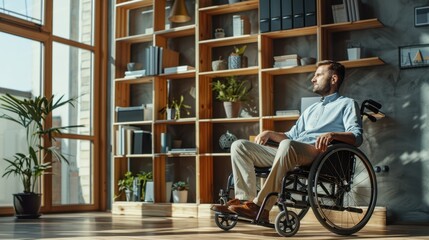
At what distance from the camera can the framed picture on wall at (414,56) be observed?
15.0ft

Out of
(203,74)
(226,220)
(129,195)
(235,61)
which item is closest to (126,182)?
(129,195)

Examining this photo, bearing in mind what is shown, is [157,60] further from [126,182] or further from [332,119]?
[332,119]

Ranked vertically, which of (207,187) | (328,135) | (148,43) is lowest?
(207,187)

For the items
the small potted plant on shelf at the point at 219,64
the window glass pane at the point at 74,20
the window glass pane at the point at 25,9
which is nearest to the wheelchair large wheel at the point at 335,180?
the small potted plant on shelf at the point at 219,64

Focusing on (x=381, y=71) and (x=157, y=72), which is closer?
(x=381, y=71)

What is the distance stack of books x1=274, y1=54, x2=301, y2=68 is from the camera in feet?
16.1

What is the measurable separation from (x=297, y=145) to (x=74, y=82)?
3475 millimetres

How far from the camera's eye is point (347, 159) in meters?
3.28

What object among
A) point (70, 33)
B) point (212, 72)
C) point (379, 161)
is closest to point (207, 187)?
point (212, 72)

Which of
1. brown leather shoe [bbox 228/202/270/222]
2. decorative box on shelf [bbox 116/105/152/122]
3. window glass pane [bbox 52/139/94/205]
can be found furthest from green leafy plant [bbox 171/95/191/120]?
brown leather shoe [bbox 228/202/270/222]

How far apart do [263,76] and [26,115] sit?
207cm

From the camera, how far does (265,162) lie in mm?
3449

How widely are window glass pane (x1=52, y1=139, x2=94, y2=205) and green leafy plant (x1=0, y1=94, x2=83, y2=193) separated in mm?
206

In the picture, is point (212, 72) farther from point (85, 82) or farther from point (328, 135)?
point (328, 135)
